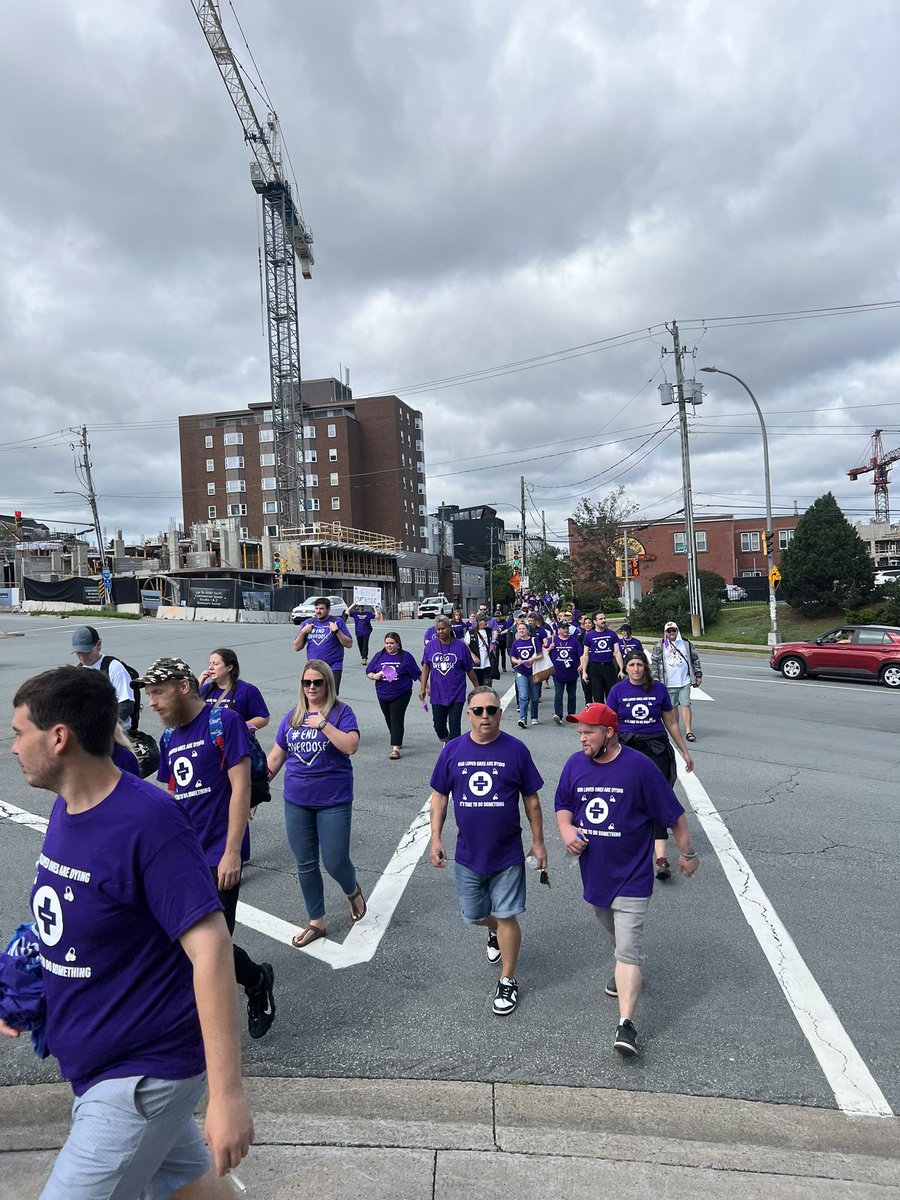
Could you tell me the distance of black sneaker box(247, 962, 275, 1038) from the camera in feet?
12.5

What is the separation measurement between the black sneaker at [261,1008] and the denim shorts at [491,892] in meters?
1.09

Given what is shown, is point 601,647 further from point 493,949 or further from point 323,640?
point 493,949

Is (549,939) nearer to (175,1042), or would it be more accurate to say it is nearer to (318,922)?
(318,922)

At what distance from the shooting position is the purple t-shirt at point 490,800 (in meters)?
A: 4.20

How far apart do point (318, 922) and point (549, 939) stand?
145cm

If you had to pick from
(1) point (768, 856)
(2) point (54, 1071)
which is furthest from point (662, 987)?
(2) point (54, 1071)

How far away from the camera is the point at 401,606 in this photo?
6303 cm

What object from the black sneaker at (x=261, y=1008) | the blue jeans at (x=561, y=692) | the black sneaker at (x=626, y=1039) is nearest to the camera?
the black sneaker at (x=626, y=1039)

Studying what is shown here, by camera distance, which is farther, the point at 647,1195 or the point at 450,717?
the point at 450,717

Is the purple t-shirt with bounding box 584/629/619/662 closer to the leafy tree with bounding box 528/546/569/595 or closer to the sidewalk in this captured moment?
the sidewalk

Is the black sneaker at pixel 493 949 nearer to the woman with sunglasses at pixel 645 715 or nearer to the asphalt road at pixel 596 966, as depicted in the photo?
the asphalt road at pixel 596 966

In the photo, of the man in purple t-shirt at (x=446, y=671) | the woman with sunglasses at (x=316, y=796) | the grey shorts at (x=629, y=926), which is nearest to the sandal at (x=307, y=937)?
the woman with sunglasses at (x=316, y=796)

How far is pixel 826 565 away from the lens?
33.3 meters

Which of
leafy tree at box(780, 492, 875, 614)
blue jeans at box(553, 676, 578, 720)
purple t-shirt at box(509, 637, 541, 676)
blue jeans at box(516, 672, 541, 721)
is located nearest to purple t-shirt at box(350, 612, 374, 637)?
purple t-shirt at box(509, 637, 541, 676)
